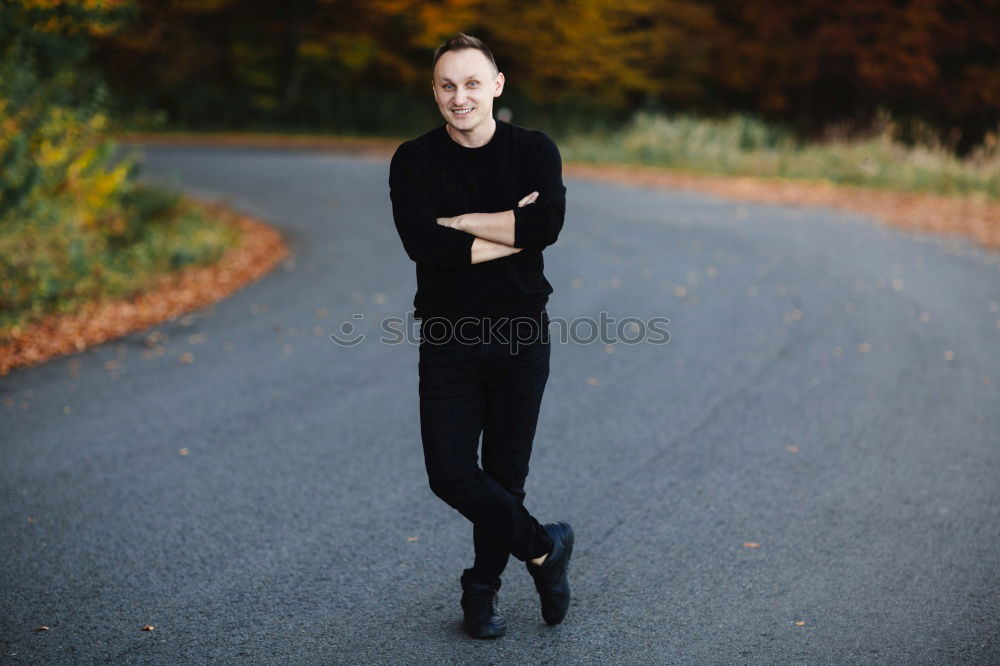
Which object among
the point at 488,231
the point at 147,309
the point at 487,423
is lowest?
the point at 147,309

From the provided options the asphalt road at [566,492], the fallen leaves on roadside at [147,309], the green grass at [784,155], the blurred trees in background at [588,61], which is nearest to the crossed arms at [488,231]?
the asphalt road at [566,492]

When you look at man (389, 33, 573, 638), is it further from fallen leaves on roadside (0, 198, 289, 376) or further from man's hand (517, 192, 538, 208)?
fallen leaves on roadside (0, 198, 289, 376)

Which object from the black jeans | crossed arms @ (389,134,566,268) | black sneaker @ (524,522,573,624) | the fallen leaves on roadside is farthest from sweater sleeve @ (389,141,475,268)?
the fallen leaves on roadside

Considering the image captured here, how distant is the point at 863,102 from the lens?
30453 millimetres

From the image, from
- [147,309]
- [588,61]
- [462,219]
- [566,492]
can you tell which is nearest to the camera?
[462,219]

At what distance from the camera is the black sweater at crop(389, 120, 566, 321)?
10.8 feet

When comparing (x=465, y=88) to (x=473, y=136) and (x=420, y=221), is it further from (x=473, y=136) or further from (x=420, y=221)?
(x=420, y=221)

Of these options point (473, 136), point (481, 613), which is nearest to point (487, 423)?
point (481, 613)

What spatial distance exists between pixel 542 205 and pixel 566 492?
2.11 meters

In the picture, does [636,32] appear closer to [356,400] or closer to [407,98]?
[407,98]

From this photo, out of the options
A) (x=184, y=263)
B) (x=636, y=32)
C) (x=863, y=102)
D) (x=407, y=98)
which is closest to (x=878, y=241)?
(x=184, y=263)

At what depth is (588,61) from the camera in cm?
3338

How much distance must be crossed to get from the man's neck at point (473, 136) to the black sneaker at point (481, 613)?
160cm

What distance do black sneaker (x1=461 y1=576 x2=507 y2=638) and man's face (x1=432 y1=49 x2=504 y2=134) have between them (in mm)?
1662
